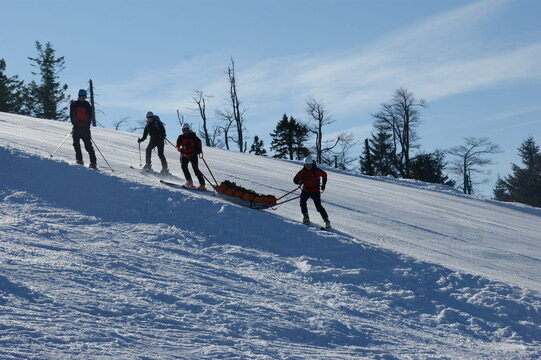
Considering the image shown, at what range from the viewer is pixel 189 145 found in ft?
50.0

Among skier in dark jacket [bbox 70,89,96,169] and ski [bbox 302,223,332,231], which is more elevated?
skier in dark jacket [bbox 70,89,96,169]

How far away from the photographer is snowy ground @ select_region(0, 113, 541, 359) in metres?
6.77

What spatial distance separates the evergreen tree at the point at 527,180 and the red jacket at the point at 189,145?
58.1 metres

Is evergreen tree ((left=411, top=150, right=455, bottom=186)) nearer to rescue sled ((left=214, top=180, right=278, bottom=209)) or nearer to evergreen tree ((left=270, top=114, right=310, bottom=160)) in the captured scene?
evergreen tree ((left=270, top=114, right=310, bottom=160))

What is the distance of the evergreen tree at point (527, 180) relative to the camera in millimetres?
66312

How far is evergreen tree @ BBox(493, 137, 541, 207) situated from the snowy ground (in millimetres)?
54427

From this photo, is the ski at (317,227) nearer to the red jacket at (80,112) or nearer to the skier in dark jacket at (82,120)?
the skier in dark jacket at (82,120)

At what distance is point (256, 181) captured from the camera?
806 inches

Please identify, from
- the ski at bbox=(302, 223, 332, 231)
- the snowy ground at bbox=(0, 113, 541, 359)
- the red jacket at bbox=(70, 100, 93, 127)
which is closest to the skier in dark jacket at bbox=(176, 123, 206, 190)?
the snowy ground at bbox=(0, 113, 541, 359)

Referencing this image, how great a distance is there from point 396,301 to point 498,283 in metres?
2.10

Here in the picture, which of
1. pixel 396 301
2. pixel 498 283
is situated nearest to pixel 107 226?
pixel 396 301

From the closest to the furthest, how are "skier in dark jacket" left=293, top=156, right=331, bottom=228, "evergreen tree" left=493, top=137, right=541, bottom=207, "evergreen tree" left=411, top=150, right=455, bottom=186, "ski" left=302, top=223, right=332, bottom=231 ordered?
1. "ski" left=302, top=223, right=332, bottom=231
2. "skier in dark jacket" left=293, top=156, right=331, bottom=228
3. "evergreen tree" left=411, top=150, right=455, bottom=186
4. "evergreen tree" left=493, top=137, right=541, bottom=207

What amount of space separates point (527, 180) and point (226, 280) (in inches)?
2578

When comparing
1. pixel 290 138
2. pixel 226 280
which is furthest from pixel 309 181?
pixel 290 138
